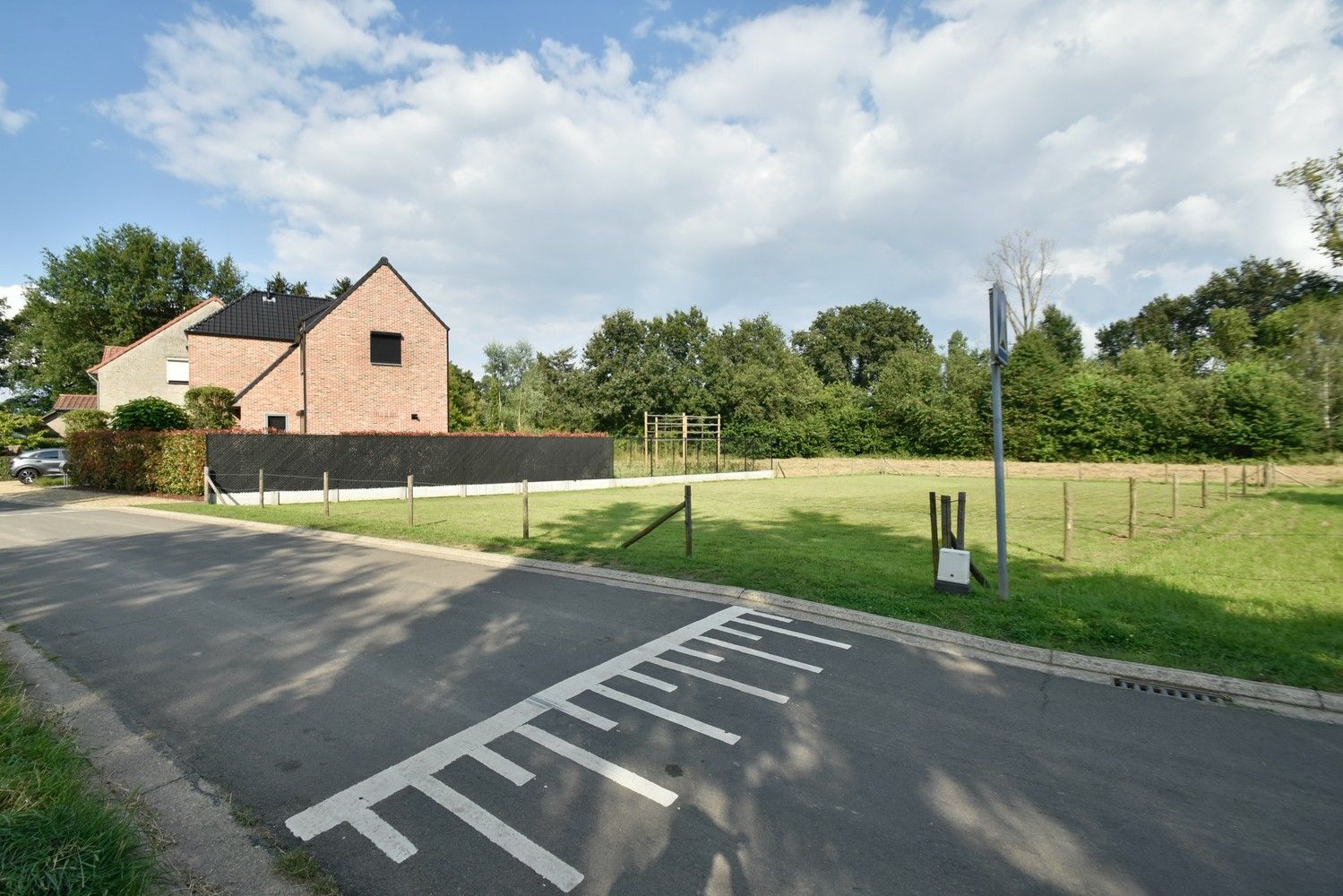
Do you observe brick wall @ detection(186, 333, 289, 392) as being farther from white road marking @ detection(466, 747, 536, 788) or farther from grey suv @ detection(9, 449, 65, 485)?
white road marking @ detection(466, 747, 536, 788)

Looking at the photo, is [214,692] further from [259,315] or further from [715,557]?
[259,315]

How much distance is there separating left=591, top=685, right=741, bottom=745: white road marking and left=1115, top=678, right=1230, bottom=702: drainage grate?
10.6 ft

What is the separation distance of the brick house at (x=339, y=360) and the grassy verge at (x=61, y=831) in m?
22.7

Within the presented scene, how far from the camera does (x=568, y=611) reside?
639cm

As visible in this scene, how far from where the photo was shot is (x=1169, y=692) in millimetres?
4465

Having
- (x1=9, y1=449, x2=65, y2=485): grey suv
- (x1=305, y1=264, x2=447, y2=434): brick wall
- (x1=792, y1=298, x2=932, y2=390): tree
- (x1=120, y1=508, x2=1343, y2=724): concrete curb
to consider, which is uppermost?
(x1=792, y1=298, x2=932, y2=390): tree

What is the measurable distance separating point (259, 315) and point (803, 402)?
3543 centimetres

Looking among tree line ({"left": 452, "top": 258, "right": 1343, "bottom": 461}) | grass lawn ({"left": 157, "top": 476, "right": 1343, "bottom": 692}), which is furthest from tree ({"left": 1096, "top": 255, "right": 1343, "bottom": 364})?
grass lawn ({"left": 157, "top": 476, "right": 1343, "bottom": 692})

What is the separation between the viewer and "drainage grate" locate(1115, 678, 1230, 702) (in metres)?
4.36

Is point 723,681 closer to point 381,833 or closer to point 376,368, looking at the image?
point 381,833

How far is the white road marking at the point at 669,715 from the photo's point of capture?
3746 millimetres

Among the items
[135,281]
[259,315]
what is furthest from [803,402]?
[135,281]

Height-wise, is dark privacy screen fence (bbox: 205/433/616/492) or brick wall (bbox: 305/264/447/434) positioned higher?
brick wall (bbox: 305/264/447/434)

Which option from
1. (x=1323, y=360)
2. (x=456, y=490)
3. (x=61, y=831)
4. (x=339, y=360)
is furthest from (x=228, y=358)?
(x=1323, y=360)
